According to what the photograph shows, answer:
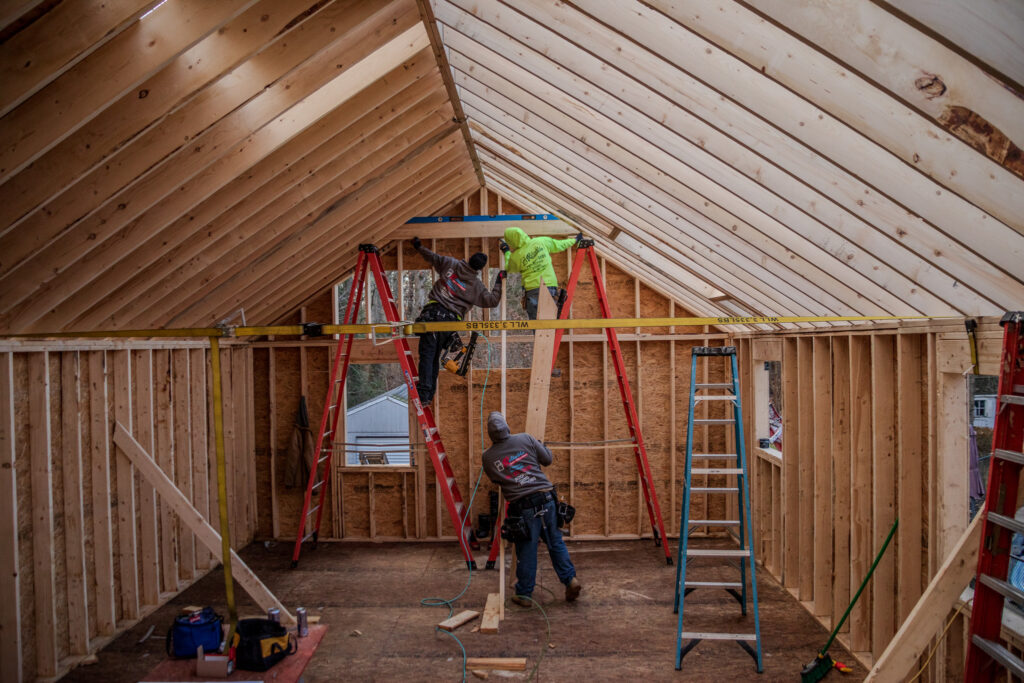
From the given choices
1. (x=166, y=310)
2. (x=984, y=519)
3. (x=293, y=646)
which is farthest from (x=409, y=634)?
(x=984, y=519)

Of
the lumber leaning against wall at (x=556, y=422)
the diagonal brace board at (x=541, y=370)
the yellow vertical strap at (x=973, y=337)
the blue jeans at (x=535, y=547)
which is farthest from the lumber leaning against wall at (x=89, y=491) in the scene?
the yellow vertical strap at (x=973, y=337)

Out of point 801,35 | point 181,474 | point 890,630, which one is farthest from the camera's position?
point 181,474

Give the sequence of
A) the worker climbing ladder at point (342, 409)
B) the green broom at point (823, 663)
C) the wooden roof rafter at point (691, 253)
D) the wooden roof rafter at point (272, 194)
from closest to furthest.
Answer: the wooden roof rafter at point (272, 194)
the green broom at point (823, 663)
the wooden roof rafter at point (691, 253)
the worker climbing ladder at point (342, 409)

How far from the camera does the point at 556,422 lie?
875 cm

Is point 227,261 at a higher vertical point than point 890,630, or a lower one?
higher

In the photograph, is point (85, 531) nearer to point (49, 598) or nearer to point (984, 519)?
point (49, 598)

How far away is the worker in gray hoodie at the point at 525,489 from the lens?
616 cm

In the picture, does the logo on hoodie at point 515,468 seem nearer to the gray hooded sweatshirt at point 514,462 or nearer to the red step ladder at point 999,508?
the gray hooded sweatshirt at point 514,462

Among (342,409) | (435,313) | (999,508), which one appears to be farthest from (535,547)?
(999,508)

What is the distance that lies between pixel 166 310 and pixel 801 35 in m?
Result: 5.39

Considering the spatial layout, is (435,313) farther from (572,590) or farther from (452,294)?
(572,590)

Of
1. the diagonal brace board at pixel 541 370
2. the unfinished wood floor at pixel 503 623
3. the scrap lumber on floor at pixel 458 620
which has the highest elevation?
the diagonal brace board at pixel 541 370

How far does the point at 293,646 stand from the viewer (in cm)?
404

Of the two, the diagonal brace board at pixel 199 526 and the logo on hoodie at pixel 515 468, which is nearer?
the diagonal brace board at pixel 199 526
